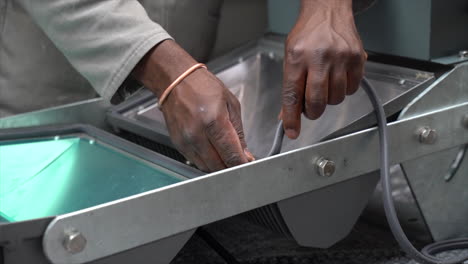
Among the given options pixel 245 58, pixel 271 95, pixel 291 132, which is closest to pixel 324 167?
pixel 291 132

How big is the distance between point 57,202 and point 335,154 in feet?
1.39

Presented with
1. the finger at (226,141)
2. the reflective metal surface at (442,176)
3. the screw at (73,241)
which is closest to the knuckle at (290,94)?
the finger at (226,141)

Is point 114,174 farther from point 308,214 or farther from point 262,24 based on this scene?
point 262,24

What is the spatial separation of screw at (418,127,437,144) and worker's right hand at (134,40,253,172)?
35 centimetres

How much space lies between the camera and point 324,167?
969 millimetres

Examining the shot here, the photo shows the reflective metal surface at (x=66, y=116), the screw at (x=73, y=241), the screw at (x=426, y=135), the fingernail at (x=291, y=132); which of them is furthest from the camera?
the reflective metal surface at (x=66, y=116)

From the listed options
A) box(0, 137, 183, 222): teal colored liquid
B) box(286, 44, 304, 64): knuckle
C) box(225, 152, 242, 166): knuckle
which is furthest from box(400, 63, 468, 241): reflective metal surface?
box(0, 137, 183, 222): teal colored liquid

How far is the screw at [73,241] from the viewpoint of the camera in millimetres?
731

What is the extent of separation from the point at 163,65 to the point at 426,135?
0.47m

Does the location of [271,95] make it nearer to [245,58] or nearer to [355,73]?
[245,58]

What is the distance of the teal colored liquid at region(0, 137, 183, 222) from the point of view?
0.91 m

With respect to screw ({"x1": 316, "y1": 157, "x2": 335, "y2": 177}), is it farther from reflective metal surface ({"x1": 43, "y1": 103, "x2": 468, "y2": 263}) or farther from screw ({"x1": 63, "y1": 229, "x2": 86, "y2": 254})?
screw ({"x1": 63, "y1": 229, "x2": 86, "y2": 254})

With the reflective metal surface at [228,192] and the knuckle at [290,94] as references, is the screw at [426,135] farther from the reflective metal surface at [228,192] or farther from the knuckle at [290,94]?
the knuckle at [290,94]

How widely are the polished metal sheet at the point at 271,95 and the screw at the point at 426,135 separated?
57 mm
